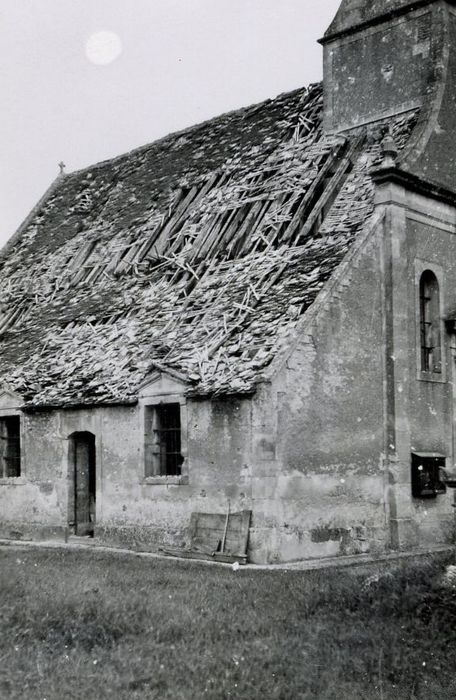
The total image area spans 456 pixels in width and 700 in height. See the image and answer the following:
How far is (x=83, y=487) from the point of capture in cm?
1933

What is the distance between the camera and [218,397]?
15617 mm

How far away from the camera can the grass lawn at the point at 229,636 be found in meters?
8.77

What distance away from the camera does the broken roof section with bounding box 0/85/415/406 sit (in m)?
17.1

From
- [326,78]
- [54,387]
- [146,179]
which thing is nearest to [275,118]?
[326,78]

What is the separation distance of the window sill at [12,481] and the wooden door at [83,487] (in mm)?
1435

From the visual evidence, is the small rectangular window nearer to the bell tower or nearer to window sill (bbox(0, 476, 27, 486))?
window sill (bbox(0, 476, 27, 486))

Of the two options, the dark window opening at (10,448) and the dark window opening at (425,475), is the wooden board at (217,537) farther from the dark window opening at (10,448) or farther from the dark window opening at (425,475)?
the dark window opening at (10,448)

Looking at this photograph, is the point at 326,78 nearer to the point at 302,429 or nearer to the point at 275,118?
the point at 275,118

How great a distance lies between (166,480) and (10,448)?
18.0ft

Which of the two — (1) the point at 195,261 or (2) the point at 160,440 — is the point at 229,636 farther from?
(1) the point at 195,261

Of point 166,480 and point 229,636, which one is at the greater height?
point 166,480

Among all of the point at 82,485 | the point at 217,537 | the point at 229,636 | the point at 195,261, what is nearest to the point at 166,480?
the point at 217,537

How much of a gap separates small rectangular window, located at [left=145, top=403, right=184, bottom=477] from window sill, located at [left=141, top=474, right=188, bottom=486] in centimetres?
17

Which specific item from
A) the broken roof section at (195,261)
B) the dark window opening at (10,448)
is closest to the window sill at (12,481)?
the dark window opening at (10,448)
